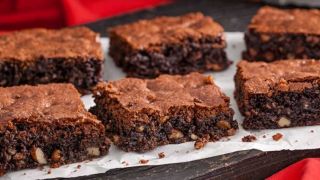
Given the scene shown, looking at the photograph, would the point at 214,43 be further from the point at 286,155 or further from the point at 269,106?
the point at 286,155

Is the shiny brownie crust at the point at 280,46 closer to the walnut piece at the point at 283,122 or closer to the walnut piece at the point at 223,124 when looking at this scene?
the walnut piece at the point at 283,122

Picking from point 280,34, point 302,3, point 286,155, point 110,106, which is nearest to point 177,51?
point 280,34

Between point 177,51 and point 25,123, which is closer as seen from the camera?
point 25,123

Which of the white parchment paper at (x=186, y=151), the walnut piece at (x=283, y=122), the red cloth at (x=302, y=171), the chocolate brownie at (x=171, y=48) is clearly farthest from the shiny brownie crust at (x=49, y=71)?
the red cloth at (x=302, y=171)

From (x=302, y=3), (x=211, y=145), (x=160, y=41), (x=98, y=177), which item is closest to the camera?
(x=98, y=177)

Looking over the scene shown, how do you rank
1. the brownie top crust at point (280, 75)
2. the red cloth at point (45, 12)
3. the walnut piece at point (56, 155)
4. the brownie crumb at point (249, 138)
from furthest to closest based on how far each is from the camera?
the red cloth at point (45, 12) < the brownie top crust at point (280, 75) < the brownie crumb at point (249, 138) < the walnut piece at point (56, 155)

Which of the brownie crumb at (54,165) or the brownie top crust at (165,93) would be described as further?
the brownie top crust at (165,93)
